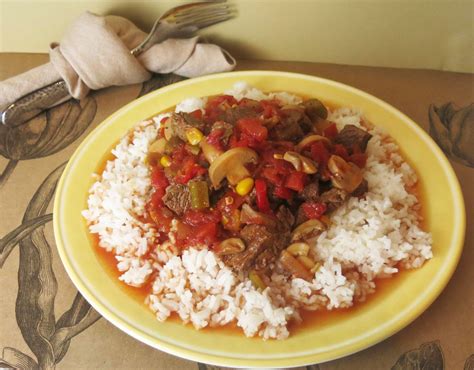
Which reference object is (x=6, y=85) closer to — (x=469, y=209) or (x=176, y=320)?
(x=176, y=320)

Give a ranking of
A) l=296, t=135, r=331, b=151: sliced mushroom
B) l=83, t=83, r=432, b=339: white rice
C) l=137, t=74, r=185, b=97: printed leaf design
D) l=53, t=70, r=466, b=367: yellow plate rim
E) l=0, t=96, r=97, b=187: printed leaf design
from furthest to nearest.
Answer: l=137, t=74, r=185, b=97: printed leaf design, l=0, t=96, r=97, b=187: printed leaf design, l=296, t=135, r=331, b=151: sliced mushroom, l=83, t=83, r=432, b=339: white rice, l=53, t=70, r=466, b=367: yellow plate rim

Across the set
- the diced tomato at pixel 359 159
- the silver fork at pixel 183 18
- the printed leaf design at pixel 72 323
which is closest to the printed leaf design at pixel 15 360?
the printed leaf design at pixel 72 323

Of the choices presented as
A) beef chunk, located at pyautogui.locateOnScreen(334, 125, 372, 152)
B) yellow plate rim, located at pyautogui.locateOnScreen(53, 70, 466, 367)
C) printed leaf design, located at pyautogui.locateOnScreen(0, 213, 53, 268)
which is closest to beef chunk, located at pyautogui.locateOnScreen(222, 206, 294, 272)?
yellow plate rim, located at pyautogui.locateOnScreen(53, 70, 466, 367)

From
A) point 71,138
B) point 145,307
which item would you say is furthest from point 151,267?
point 71,138

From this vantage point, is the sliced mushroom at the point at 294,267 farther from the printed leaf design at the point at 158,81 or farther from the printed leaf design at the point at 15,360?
the printed leaf design at the point at 158,81

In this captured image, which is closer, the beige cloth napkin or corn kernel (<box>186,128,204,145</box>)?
corn kernel (<box>186,128,204,145</box>)

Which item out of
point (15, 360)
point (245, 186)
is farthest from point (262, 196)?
point (15, 360)

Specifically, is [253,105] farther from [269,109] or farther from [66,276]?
[66,276]

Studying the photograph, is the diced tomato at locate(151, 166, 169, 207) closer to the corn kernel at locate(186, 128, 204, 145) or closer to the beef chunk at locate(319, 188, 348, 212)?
the corn kernel at locate(186, 128, 204, 145)
